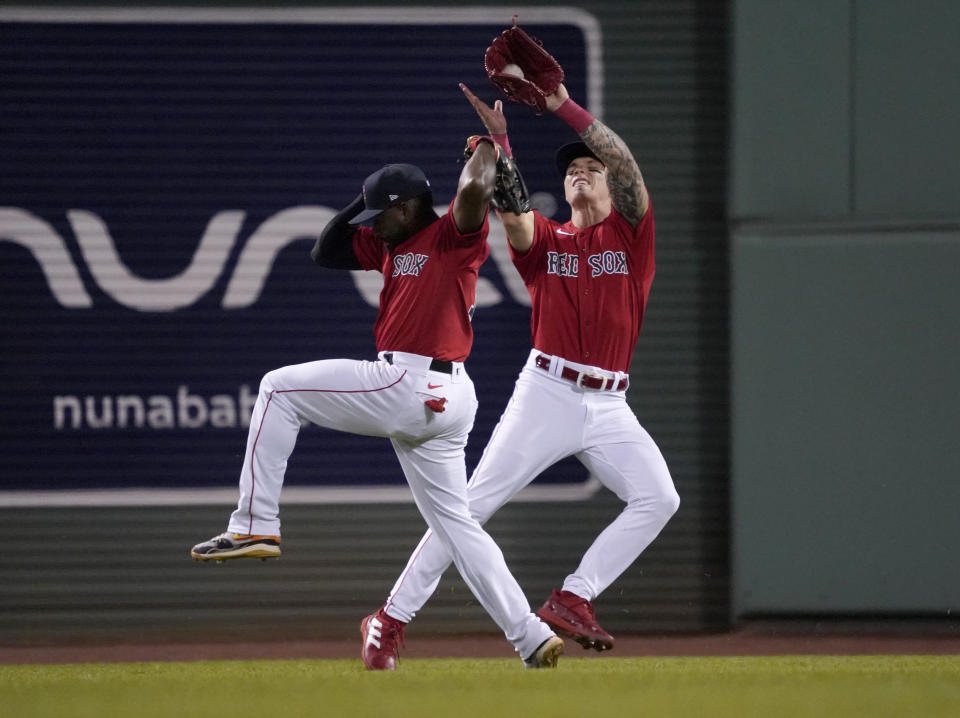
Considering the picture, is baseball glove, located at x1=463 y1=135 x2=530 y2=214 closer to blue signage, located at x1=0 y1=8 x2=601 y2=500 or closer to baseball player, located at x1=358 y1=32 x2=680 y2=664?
baseball player, located at x1=358 y1=32 x2=680 y2=664

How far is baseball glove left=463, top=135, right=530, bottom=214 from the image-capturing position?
16.1 feet

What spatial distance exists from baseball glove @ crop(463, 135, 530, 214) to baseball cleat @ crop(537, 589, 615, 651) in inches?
68.2

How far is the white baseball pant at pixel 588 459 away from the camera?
17.3ft

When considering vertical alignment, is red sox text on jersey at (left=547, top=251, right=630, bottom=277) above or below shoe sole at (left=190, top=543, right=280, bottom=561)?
above

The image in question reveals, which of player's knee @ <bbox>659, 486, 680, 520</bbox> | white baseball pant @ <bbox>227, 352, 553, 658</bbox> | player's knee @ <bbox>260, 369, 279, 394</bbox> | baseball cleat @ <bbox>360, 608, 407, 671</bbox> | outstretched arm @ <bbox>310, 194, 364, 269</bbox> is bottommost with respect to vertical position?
baseball cleat @ <bbox>360, 608, 407, 671</bbox>

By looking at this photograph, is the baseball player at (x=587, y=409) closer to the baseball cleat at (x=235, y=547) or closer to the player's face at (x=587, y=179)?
the player's face at (x=587, y=179)

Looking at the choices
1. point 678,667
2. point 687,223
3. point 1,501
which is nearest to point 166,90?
point 1,501

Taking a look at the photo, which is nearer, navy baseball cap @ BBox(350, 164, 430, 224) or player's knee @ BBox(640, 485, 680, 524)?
navy baseball cap @ BBox(350, 164, 430, 224)

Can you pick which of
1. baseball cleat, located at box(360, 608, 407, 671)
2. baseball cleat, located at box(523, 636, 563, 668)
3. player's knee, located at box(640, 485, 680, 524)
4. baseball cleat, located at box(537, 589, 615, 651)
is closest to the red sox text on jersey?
player's knee, located at box(640, 485, 680, 524)

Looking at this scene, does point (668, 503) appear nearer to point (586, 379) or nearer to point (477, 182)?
point (586, 379)

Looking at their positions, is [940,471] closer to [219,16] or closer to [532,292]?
[532,292]

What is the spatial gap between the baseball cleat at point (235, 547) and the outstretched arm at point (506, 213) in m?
1.80

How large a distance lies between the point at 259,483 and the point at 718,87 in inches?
161

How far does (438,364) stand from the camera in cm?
480
